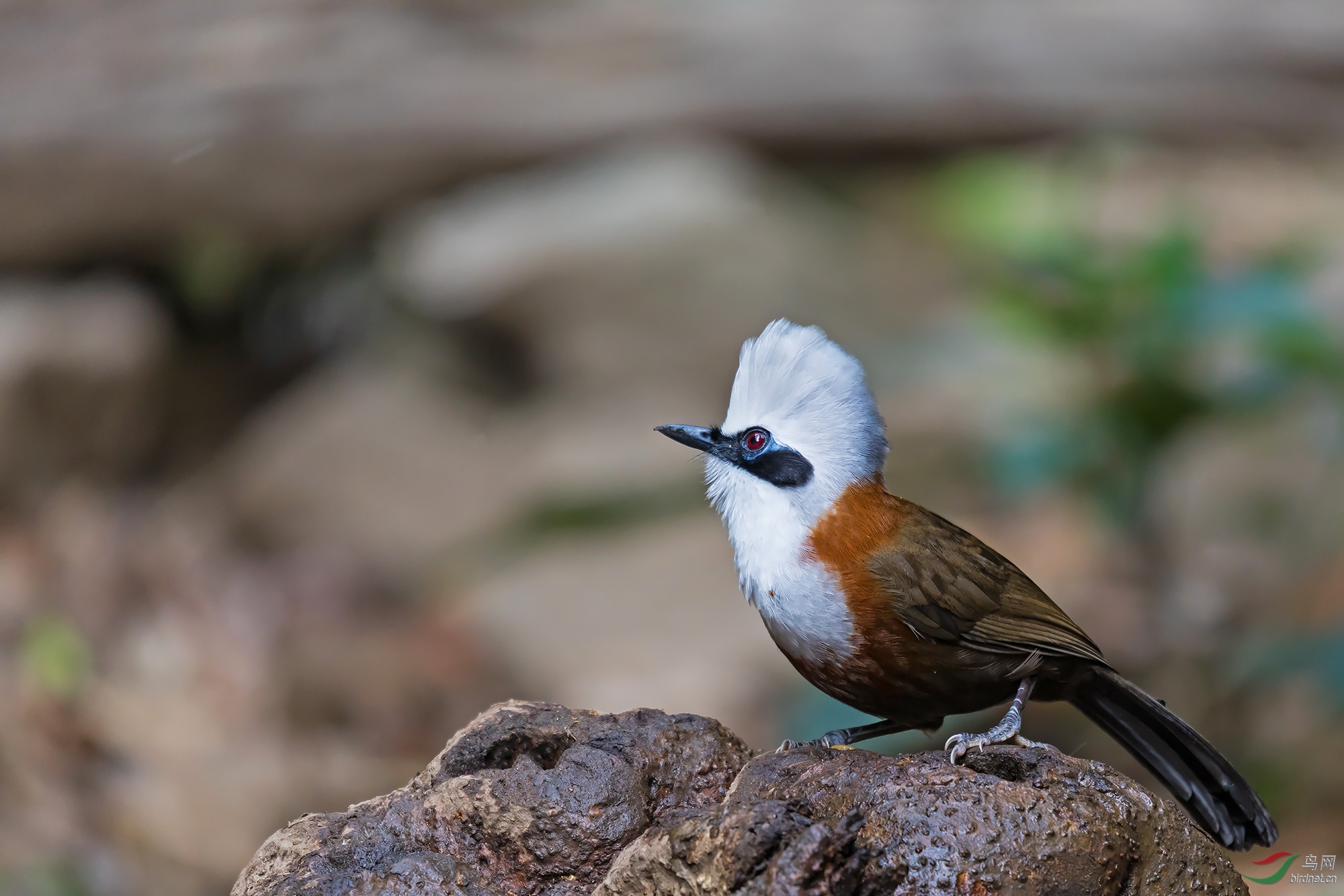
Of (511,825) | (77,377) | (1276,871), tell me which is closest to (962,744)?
(511,825)

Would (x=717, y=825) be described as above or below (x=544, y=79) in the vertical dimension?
below

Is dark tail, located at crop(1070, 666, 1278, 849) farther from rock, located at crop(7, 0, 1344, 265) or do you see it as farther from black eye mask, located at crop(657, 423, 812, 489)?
rock, located at crop(7, 0, 1344, 265)

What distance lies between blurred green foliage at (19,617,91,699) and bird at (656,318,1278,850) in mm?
5672

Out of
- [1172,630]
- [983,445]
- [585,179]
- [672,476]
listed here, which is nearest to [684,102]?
[585,179]

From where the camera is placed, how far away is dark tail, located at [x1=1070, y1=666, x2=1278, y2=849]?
2662 mm

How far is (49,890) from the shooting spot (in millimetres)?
5891

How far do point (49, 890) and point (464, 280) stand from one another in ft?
14.9

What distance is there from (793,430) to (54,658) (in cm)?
602

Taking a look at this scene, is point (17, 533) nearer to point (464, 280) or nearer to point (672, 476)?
point (464, 280)

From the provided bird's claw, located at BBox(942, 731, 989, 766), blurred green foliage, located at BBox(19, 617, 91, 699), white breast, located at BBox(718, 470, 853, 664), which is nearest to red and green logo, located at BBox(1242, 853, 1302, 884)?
bird's claw, located at BBox(942, 731, 989, 766)

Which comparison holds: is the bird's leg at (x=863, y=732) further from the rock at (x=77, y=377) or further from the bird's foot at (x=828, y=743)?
the rock at (x=77, y=377)

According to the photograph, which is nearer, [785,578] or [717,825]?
[717,825]

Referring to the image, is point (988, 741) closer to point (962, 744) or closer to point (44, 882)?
point (962, 744)

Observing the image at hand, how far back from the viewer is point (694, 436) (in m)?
2.72
